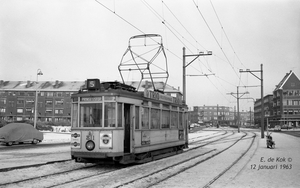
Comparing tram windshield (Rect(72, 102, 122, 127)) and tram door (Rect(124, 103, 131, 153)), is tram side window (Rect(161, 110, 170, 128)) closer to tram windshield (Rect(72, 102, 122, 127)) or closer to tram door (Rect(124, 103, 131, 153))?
tram door (Rect(124, 103, 131, 153))

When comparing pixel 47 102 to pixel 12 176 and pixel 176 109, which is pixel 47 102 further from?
pixel 12 176

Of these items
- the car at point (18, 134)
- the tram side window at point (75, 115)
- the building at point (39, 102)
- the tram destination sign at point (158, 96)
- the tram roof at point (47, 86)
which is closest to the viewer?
the tram side window at point (75, 115)

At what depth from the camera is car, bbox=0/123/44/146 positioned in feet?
79.3

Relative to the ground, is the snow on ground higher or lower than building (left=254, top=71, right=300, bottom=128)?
lower

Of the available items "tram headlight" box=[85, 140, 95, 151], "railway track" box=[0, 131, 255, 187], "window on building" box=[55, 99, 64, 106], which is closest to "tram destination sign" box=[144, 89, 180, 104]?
"railway track" box=[0, 131, 255, 187]

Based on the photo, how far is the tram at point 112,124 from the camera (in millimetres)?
10914

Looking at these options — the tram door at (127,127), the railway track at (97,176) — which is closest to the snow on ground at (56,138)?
the railway track at (97,176)

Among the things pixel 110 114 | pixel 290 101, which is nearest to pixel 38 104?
pixel 290 101

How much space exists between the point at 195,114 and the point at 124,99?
450 feet

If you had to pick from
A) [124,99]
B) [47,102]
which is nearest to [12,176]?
[124,99]

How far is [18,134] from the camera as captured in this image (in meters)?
25.0

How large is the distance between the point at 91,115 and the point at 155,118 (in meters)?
3.38

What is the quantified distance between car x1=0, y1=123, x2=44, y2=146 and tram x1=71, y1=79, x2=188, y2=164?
14.8 meters

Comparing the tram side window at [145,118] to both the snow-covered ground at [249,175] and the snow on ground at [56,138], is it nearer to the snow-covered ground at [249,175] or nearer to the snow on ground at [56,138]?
the snow-covered ground at [249,175]
